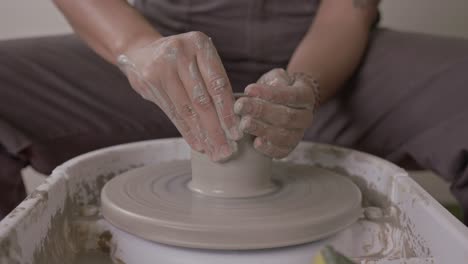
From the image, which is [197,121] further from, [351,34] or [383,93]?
[351,34]

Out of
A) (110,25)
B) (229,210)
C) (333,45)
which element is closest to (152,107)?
(110,25)

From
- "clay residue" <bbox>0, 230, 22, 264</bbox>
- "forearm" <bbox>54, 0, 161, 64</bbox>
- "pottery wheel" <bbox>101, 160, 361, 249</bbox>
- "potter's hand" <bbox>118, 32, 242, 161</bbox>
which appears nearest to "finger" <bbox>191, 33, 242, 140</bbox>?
"potter's hand" <bbox>118, 32, 242, 161</bbox>

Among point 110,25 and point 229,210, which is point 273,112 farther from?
point 110,25

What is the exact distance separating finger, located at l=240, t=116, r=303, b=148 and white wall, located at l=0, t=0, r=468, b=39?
1.59 meters

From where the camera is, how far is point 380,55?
1.53 meters

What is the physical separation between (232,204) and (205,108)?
177 mm

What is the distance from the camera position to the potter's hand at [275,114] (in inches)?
36.6

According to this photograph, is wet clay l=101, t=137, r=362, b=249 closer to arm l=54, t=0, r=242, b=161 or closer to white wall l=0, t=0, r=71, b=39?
arm l=54, t=0, r=242, b=161

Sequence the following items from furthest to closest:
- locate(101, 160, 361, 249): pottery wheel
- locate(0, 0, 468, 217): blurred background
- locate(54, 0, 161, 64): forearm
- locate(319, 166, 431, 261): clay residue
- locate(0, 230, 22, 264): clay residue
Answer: locate(0, 0, 468, 217): blurred background, locate(54, 0, 161, 64): forearm, locate(319, 166, 431, 261): clay residue, locate(101, 160, 361, 249): pottery wheel, locate(0, 230, 22, 264): clay residue

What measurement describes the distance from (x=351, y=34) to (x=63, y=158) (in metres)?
0.87

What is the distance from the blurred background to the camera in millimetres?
2402

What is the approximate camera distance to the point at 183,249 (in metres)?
0.90

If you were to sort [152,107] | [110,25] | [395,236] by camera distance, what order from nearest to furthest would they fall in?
[395,236] < [110,25] < [152,107]

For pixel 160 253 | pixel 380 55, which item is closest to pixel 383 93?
pixel 380 55
